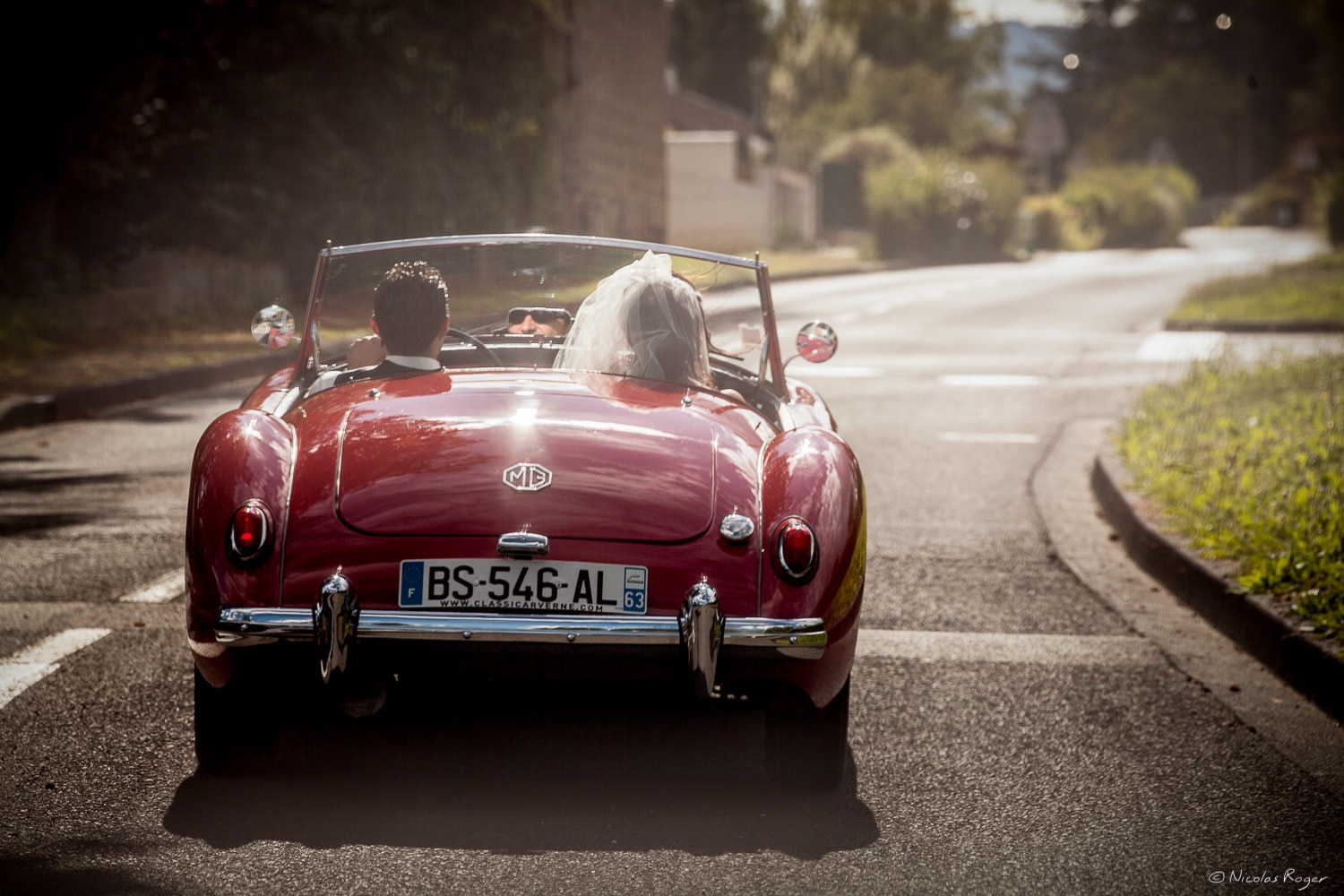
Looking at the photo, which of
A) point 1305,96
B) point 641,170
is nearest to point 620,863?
point 641,170

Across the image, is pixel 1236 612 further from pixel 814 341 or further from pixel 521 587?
pixel 521 587

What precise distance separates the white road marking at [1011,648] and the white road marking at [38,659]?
8.34ft

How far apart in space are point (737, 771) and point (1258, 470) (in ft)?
15.3

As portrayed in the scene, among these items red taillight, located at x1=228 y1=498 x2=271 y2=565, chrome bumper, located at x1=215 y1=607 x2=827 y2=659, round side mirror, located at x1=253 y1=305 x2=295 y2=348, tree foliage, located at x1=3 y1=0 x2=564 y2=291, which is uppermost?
tree foliage, located at x1=3 y1=0 x2=564 y2=291

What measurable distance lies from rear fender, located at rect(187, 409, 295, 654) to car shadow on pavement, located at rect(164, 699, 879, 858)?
0.45m

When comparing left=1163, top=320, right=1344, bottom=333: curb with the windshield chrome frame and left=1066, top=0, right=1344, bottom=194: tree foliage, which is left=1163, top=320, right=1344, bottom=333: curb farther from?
left=1066, top=0, right=1344, bottom=194: tree foliage

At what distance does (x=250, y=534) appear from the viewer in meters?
3.88

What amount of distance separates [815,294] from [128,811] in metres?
25.3

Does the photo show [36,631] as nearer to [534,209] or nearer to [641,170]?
[534,209]

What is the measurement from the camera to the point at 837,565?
157 inches

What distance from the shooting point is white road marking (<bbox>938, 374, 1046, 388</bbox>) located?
47.7 feet

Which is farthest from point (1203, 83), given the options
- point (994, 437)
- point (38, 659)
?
point (38, 659)

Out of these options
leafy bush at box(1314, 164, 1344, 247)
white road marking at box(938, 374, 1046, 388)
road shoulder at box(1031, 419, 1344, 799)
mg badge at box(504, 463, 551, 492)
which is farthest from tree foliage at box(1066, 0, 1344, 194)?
mg badge at box(504, 463, 551, 492)

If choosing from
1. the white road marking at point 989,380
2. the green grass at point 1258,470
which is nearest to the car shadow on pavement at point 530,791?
the green grass at point 1258,470
